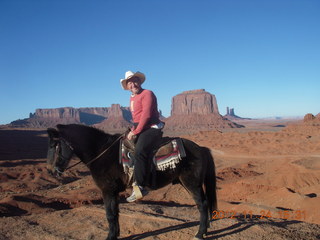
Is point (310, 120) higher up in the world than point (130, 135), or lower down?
lower down

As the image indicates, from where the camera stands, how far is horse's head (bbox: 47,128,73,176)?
395 cm

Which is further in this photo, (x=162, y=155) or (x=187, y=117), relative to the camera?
(x=187, y=117)

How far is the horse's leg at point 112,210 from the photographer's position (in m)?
4.25

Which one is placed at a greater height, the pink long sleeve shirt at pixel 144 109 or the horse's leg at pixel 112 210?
the pink long sleeve shirt at pixel 144 109

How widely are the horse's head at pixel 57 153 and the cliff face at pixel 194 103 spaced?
13009cm

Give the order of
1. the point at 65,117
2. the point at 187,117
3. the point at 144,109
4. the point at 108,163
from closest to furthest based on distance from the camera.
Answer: the point at 144,109
the point at 108,163
the point at 187,117
the point at 65,117

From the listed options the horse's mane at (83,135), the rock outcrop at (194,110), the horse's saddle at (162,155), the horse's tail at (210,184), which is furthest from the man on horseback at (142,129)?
the rock outcrop at (194,110)

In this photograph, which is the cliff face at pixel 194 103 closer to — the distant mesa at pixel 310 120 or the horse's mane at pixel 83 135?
the distant mesa at pixel 310 120

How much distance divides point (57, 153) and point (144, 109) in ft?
5.51

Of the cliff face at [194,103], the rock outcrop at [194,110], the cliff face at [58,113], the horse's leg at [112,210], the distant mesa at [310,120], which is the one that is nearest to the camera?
the horse's leg at [112,210]

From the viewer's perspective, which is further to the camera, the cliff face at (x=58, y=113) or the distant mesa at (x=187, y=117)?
the cliff face at (x=58, y=113)

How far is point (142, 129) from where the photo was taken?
413 centimetres

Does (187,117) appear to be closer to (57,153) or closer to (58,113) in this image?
(58,113)

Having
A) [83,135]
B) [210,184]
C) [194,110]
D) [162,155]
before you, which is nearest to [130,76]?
[83,135]
